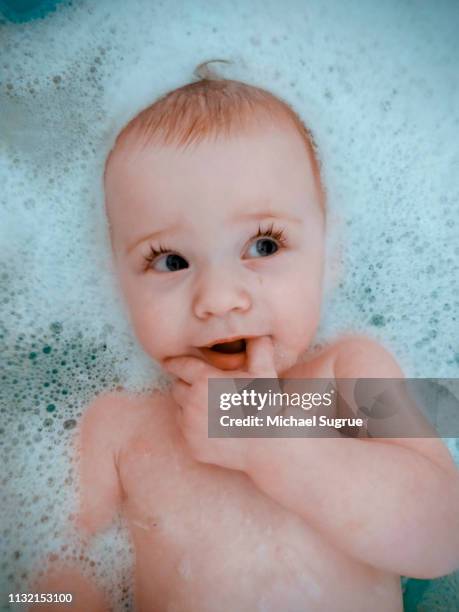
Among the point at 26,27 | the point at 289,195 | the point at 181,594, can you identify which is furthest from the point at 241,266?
the point at 26,27

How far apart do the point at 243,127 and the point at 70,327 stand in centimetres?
51

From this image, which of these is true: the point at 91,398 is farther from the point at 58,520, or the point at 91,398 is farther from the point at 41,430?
the point at 58,520

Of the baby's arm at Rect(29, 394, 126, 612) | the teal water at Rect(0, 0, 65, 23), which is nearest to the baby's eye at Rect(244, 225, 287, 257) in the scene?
the baby's arm at Rect(29, 394, 126, 612)

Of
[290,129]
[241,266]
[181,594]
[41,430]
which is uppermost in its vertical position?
[290,129]

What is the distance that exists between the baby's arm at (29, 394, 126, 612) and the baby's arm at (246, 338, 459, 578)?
242 millimetres

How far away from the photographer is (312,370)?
975 mm

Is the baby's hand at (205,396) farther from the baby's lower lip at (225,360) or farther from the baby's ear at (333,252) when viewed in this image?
the baby's ear at (333,252)

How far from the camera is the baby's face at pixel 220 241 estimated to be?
820 mm

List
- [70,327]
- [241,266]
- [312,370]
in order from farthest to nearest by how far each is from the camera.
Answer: [70,327] < [312,370] < [241,266]

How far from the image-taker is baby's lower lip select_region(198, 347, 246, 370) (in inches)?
34.4

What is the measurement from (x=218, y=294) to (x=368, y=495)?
33 centimetres

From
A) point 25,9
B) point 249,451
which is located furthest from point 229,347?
point 25,9

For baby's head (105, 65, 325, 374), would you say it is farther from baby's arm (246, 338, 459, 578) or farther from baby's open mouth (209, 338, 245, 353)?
baby's arm (246, 338, 459, 578)

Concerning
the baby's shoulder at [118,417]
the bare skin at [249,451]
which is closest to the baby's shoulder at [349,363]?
the bare skin at [249,451]
